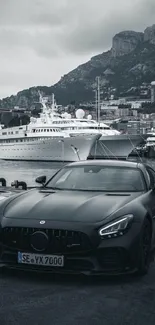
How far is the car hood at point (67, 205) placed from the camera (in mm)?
4898

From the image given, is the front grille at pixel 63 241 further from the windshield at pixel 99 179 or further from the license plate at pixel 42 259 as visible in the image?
the windshield at pixel 99 179

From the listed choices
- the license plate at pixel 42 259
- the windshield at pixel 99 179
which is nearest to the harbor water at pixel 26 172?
the windshield at pixel 99 179

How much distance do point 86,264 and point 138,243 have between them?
572 millimetres

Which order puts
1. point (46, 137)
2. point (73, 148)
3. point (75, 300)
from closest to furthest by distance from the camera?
point (75, 300) → point (73, 148) → point (46, 137)

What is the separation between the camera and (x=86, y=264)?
15.6ft

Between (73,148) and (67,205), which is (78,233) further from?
(73,148)

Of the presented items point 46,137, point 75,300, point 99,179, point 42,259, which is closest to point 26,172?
point 46,137

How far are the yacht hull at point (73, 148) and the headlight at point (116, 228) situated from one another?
61029 mm

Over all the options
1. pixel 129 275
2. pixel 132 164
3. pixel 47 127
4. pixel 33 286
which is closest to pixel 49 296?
pixel 33 286

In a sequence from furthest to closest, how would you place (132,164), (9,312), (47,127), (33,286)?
(47,127), (132,164), (33,286), (9,312)

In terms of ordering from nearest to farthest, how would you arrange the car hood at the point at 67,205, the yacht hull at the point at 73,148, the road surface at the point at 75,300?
the road surface at the point at 75,300, the car hood at the point at 67,205, the yacht hull at the point at 73,148

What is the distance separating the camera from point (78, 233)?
4730 mm

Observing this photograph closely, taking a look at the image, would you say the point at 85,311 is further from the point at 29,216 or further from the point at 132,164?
the point at 132,164

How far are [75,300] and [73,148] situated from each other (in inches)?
2495
